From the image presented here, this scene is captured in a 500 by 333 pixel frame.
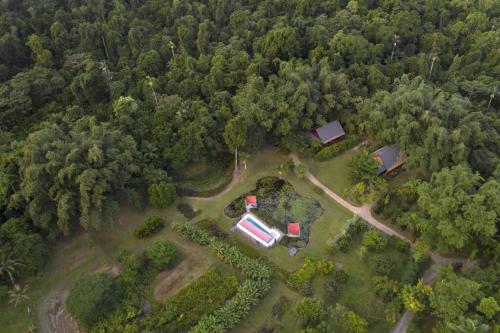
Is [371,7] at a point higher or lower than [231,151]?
higher

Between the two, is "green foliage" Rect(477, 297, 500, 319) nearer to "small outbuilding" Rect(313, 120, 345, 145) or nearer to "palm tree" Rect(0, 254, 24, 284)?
"small outbuilding" Rect(313, 120, 345, 145)

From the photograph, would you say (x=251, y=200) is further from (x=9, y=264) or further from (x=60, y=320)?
(x=9, y=264)

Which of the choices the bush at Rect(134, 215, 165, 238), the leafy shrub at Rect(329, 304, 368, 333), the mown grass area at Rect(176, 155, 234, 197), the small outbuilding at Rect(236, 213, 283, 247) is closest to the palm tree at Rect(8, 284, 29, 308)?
the bush at Rect(134, 215, 165, 238)

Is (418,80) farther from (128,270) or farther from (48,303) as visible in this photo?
(48,303)

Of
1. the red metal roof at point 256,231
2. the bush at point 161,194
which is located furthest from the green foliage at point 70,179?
the red metal roof at point 256,231

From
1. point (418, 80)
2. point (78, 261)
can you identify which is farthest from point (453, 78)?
point (78, 261)

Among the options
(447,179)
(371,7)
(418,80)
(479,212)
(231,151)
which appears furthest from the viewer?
(371,7)
